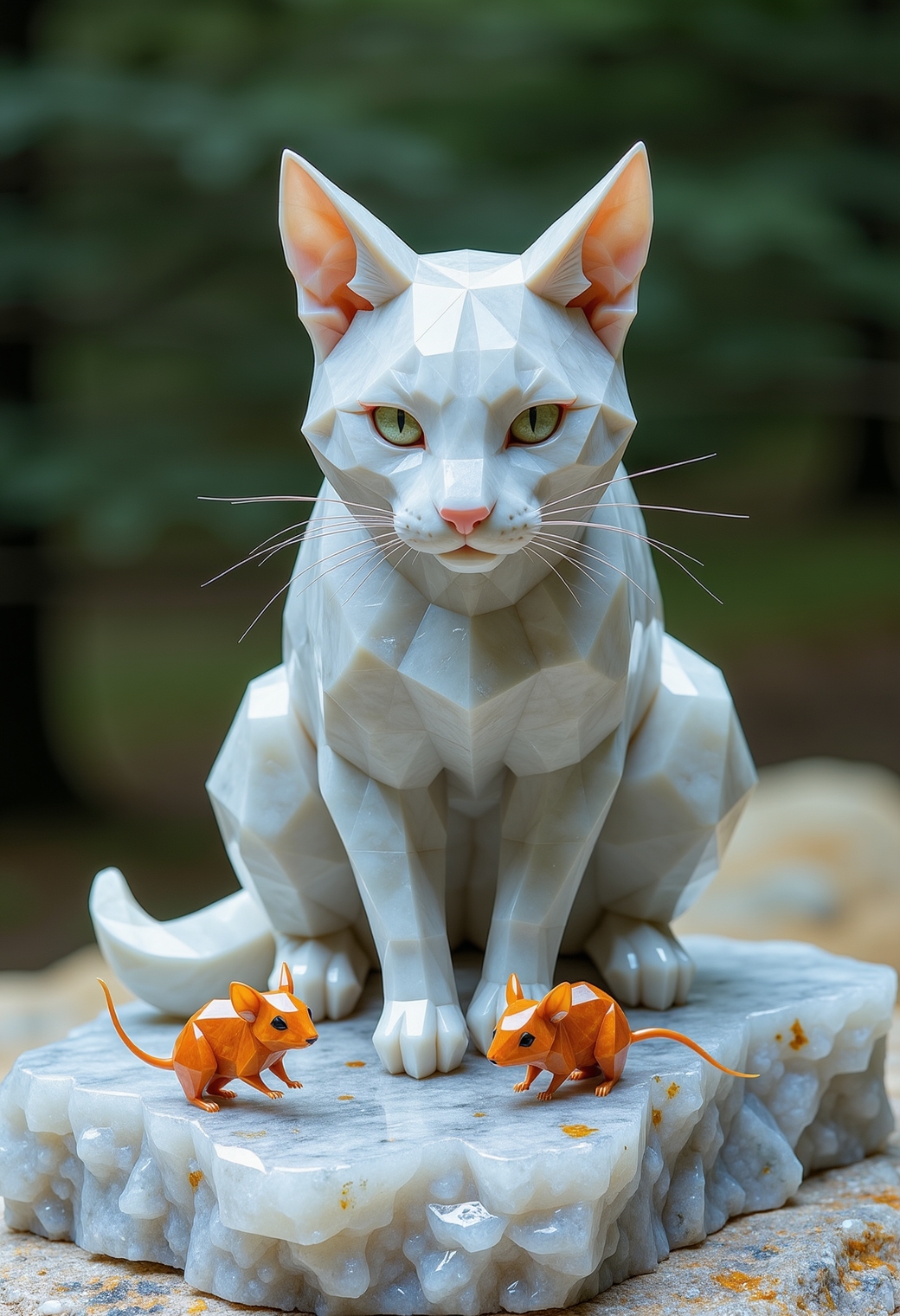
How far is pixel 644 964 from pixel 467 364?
1134mm

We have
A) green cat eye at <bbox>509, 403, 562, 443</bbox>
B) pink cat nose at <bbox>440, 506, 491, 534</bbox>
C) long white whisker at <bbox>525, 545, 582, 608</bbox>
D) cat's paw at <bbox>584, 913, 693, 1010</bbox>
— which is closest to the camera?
pink cat nose at <bbox>440, 506, 491, 534</bbox>

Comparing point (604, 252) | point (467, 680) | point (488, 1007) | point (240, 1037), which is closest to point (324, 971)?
point (488, 1007)

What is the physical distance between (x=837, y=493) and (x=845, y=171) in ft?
10.9

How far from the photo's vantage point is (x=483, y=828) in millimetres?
2531

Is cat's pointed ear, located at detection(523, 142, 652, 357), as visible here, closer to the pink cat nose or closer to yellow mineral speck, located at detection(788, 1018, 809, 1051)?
the pink cat nose

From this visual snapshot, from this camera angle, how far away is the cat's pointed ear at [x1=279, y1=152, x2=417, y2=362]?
2.06 metres

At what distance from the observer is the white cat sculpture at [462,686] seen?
1994 millimetres

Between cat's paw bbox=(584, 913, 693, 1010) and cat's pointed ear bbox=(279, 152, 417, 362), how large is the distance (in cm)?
114

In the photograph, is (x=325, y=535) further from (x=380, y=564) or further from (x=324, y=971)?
(x=324, y=971)

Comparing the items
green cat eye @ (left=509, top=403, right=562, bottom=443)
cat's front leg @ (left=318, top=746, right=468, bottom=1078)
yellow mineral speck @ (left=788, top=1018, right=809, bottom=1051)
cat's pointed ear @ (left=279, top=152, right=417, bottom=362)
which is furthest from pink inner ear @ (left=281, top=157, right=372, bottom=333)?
yellow mineral speck @ (left=788, top=1018, right=809, bottom=1051)

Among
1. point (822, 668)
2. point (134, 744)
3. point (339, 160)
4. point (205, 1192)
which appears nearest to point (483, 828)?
point (205, 1192)

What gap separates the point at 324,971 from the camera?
2.56 metres

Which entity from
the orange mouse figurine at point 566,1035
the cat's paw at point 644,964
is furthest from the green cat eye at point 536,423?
the cat's paw at point 644,964

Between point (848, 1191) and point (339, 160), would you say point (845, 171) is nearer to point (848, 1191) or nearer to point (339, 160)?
point (339, 160)
